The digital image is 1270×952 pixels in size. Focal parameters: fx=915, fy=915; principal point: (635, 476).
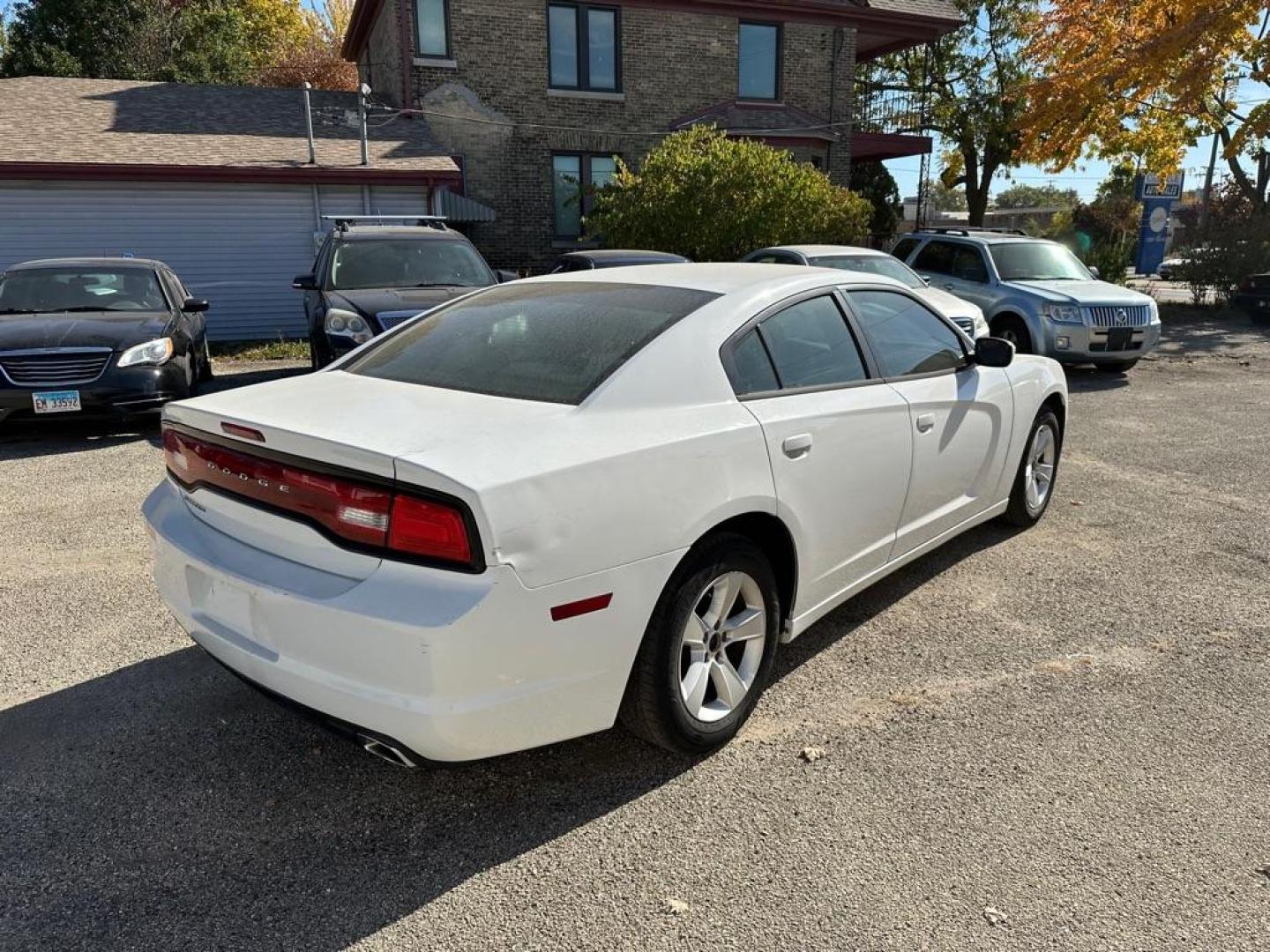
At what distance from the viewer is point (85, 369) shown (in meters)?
7.21

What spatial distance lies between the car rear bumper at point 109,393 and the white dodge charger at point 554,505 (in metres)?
4.56

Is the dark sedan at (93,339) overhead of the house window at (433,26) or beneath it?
beneath

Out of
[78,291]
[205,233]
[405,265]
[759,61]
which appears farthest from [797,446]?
[759,61]

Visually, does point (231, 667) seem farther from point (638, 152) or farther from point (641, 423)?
point (638, 152)

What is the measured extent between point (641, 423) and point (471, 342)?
0.96 metres

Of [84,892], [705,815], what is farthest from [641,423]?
[84,892]

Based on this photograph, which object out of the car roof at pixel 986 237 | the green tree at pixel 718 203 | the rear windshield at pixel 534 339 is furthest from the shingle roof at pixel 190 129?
the rear windshield at pixel 534 339

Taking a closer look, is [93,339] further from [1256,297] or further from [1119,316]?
[1256,297]

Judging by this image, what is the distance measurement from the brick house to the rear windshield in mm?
15565

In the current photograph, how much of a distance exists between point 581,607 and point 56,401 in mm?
6389

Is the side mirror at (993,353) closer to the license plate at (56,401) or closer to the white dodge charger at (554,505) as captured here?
the white dodge charger at (554,505)

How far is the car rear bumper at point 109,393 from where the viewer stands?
23.1 feet

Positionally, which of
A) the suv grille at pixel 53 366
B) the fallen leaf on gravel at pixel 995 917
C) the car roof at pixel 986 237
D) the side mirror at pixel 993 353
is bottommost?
the fallen leaf on gravel at pixel 995 917

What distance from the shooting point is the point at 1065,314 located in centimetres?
1074
